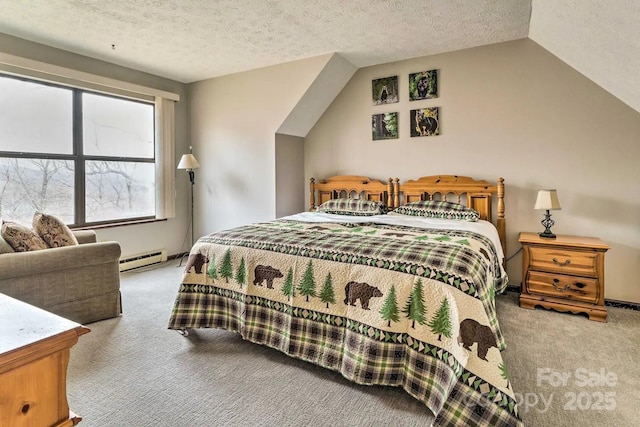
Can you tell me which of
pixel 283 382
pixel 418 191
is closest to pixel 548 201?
pixel 418 191

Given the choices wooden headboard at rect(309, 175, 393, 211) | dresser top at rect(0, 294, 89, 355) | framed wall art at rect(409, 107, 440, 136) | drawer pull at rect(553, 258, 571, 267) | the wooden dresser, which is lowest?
drawer pull at rect(553, 258, 571, 267)

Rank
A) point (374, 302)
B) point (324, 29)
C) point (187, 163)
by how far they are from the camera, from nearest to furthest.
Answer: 1. point (374, 302)
2. point (324, 29)
3. point (187, 163)

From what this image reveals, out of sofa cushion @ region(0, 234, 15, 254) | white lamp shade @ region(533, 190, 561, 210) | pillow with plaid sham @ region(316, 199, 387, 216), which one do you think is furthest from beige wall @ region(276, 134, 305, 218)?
white lamp shade @ region(533, 190, 561, 210)

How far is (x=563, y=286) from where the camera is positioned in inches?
113

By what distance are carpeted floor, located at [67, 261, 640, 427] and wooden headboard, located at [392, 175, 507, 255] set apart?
3.90 ft

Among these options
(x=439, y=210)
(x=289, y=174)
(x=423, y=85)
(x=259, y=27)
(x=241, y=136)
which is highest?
(x=259, y=27)

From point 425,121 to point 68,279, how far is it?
3.70 metres

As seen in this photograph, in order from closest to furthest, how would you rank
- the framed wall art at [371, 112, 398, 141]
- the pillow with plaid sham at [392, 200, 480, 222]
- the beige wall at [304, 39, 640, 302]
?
the beige wall at [304, 39, 640, 302] < the pillow with plaid sham at [392, 200, 480, 222] < the framed wall art at [371, 112, 398, 141]

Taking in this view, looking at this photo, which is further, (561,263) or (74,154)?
(74,154)

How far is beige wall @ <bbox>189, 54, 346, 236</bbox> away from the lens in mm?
4098

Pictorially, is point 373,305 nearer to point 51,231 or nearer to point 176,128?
point 51,231

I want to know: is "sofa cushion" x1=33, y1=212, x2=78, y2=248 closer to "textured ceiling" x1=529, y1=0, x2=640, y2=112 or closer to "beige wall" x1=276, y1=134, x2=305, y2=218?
"beige wall" x1=276, y1=134, x2=305, y2=218

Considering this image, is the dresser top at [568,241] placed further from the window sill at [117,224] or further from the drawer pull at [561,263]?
the window sill at [117,224]

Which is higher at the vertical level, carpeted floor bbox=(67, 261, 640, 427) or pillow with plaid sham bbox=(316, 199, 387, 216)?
pillow with plaid sham bbox=(316, 199, 387, 216)
